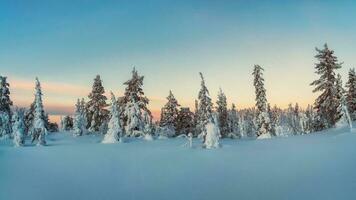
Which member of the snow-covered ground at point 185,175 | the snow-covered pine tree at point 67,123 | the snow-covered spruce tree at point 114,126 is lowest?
the snow-covered ground at point 185,175

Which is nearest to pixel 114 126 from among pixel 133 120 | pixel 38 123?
pixel 133 120

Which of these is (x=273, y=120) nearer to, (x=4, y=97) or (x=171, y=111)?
(x=171, y=111)

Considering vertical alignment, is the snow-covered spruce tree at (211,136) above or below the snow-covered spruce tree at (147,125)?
below

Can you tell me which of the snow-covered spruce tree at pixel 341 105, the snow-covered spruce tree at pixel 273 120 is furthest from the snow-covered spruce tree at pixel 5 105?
the snow-covered spruce tree at pixel 341 105

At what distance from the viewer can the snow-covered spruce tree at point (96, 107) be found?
69.2 metres

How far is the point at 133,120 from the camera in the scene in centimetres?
5634

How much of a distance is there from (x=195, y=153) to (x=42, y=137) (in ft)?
73.5

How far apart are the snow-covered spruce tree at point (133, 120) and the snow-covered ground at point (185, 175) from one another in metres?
24.3

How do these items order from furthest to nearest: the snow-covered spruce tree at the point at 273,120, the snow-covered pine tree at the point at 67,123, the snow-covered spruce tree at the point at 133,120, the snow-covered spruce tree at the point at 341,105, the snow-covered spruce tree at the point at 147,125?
1. the snow-covered pine tree at the point at 67,123
2. the snow-covered spruce tree at the point at 273,120
3. the snow-covered spruce tree at the point at 133,120
4. the snow-covered spruce tree at the point at 147,125
5. the snow-covered spruce tree at the point at 341,105

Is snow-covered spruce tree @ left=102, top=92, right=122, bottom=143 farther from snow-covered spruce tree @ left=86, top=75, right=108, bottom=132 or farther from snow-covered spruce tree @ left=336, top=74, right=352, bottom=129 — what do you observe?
snow-covered spruce tree @ left=336, top=74, right=352, bottom=129

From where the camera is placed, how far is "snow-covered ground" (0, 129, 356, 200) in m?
18.4

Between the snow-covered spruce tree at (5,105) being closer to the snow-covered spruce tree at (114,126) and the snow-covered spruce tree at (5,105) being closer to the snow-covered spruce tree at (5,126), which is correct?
the snow-covered spruce tree at (5,126)

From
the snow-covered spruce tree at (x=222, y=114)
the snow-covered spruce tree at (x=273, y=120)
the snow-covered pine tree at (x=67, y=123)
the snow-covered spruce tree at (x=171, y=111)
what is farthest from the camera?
the snow-covered pine tree at (x=67, y=123)

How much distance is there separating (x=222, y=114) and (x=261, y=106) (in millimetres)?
20064
